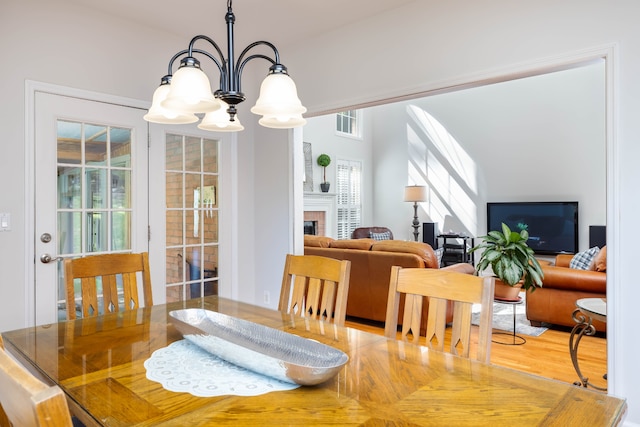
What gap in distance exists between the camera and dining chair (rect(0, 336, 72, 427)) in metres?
0.56

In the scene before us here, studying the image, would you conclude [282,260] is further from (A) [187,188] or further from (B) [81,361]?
(B) [81,361]

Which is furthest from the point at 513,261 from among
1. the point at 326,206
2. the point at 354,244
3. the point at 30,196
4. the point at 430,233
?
the point at 326,206

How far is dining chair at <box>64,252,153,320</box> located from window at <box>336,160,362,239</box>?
19.7 ft

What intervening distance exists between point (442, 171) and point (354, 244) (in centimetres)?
445

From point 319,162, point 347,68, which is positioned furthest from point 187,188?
point 319,162

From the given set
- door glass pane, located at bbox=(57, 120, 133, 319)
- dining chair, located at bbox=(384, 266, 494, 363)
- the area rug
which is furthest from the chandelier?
the area rug

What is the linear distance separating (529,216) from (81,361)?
7.09 metres

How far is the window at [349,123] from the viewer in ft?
26.7

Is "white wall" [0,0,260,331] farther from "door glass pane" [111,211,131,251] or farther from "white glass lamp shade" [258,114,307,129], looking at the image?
"white glass lamp shade" [258,114,307,129]

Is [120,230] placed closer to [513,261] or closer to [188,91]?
[188,91]

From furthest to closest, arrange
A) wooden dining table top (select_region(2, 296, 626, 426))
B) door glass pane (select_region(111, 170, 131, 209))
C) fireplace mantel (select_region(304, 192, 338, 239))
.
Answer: fireplace mantel (select_region(304, 192, 338, 239)) < door glass pane (select_region(111, 170, 131, 209)) < wooden dining table top (select_region(2, 296, 626, 426))

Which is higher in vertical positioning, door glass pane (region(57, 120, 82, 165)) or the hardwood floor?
door glass pane (region(57, 120, 82, 165))

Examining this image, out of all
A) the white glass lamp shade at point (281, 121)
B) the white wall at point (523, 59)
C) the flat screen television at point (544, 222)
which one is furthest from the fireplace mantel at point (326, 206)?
the white glass lamp shade at point (281, 121)

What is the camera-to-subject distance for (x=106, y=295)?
6.43ft
